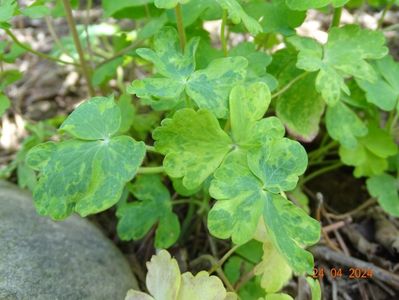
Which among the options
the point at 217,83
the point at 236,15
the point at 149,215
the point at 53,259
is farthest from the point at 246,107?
the point at 53,259

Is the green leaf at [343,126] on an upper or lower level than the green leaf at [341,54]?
lower

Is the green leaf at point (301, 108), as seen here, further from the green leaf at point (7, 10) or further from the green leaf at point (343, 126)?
the green leaf at point (7, 10)

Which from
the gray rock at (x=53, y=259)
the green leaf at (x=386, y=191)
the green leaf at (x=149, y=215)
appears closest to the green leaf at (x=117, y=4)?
the green leaf at (x=149, y=215)

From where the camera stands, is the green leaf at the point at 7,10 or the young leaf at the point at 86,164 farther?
the green leaf at the point at 7,10

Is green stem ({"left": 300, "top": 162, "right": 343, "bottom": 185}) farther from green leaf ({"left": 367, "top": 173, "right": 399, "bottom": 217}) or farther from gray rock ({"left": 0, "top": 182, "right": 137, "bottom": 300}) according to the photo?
gray rock ({"left": 0, "top": 182, "right": 137, "bottom": 300})

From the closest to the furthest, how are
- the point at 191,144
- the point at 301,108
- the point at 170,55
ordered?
1. the point at 191,144
2. the point at 170,55
3. the point at 301,108

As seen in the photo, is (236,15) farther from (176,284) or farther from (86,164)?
(176,284)

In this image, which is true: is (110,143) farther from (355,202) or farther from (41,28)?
(41,28)
